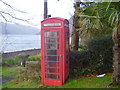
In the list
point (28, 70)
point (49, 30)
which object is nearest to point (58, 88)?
point (28, 70)

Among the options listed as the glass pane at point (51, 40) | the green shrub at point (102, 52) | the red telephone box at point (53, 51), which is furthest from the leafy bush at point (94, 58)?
the glass pane at point (51, 40)

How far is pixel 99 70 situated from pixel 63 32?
266 cm

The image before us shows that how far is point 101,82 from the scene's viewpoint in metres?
4.85

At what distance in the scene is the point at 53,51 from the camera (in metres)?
4.93

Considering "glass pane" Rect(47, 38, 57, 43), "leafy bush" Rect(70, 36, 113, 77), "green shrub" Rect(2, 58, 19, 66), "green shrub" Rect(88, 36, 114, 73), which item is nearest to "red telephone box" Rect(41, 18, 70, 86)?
"glass pane" Rect(47, 38, 57, 43)

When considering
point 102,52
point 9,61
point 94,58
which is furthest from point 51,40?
point 9,61

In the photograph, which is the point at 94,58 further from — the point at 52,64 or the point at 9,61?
the point at 9,61

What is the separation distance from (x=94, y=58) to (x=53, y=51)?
83.4 inches

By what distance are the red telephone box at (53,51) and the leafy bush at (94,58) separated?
1.04 metres

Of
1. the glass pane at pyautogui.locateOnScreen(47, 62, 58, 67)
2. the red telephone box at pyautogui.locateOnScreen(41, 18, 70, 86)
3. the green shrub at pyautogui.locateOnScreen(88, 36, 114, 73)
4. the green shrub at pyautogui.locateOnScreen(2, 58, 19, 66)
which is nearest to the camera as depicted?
the red telephone box at pyautogui.locateOnScreen(41, 18, 70, 86)

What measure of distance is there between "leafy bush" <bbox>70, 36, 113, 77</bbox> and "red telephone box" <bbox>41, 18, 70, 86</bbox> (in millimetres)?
1039

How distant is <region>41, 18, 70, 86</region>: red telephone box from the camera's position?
4.80m

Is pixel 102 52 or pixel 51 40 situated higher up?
pixel 51 40

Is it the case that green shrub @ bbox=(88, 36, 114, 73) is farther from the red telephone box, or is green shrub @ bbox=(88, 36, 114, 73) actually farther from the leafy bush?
the red telephone box
